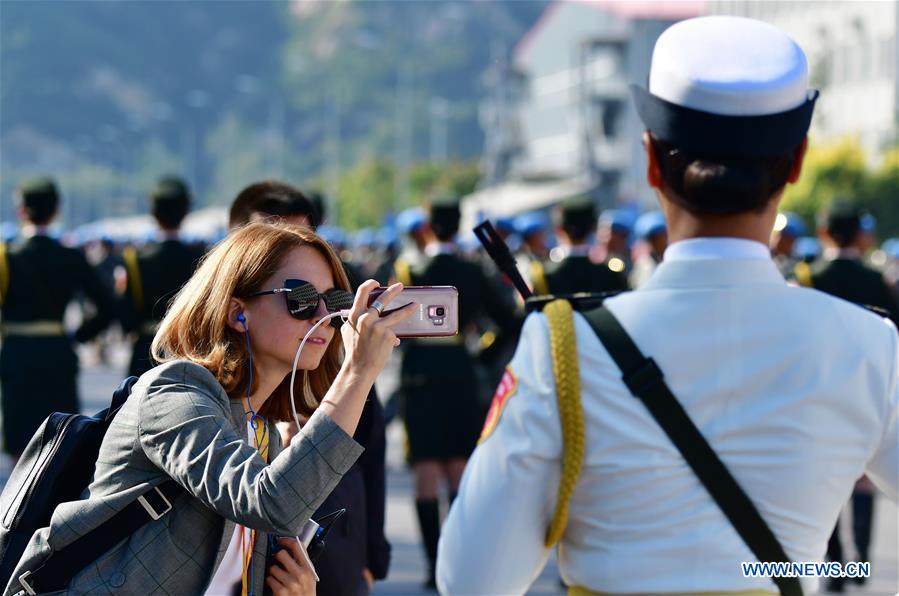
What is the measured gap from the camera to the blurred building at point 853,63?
54938mm

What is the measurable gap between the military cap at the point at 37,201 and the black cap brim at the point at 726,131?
7263mm

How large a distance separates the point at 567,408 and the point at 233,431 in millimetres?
763

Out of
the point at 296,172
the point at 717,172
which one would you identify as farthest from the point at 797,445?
the point at 296,172

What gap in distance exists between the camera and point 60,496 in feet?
9.92

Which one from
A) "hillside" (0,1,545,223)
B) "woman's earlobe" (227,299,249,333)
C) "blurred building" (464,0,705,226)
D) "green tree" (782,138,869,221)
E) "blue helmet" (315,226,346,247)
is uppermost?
"woman's earlobe" (227,299,249,333)

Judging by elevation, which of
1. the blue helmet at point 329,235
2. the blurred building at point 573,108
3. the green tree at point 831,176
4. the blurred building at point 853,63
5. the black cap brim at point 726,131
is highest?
the black cap brim at point 726,131

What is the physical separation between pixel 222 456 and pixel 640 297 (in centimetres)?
79

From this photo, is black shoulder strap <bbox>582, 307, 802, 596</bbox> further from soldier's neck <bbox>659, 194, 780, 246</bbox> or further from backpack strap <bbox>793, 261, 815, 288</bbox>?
backpack strap <bbox>793, 261, 815, 288</bbox>

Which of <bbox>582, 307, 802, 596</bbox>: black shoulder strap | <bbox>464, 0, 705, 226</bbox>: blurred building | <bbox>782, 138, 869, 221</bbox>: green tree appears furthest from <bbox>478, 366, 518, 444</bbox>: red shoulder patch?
<bbox>464, 0, 705, 226</bbox>: blurred building

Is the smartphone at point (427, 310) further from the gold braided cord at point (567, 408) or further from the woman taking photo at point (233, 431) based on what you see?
the gold braided cord at point (567, 408)

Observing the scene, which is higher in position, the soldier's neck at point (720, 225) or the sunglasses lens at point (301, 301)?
the soldier's neck at point (720, 225)

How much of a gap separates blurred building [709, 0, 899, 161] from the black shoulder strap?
4992 centimetres

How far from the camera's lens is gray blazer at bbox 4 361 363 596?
282 cm

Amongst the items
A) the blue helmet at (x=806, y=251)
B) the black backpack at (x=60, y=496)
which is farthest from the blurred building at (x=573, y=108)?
the black backpack at (x=60, y=496)
